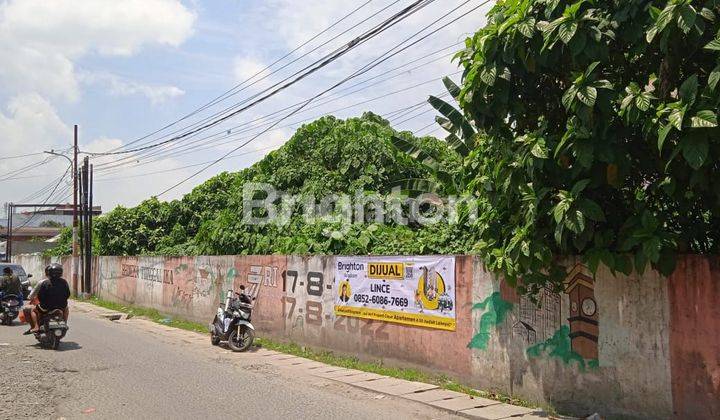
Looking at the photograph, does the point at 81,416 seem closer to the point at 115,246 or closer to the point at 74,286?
the point at 115,246

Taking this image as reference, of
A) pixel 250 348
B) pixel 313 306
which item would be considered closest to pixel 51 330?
pixel 250 348

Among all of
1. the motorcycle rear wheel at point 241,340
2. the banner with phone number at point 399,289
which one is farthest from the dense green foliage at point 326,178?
the motorcycle rear wheel at point 241,340

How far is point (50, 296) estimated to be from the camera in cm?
1336

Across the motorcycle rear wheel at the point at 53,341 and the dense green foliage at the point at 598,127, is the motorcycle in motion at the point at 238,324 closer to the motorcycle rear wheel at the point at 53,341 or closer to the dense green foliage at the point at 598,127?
the motorcycle rear wheel at the point at 53,341

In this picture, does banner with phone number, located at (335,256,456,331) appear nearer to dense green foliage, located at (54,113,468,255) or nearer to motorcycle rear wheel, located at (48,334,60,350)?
dense green foliage, located at (54,113,468,255)

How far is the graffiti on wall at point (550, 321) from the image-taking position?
25.3ft

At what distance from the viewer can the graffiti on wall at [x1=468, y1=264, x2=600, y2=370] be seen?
773 centimetres

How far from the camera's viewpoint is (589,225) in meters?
6.97

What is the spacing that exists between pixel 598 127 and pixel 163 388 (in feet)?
22.7

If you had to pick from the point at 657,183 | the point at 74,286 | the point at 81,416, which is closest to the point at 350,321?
the point at 81,416

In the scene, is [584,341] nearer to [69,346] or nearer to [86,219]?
[69,346]

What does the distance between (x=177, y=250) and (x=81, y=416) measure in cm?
1827

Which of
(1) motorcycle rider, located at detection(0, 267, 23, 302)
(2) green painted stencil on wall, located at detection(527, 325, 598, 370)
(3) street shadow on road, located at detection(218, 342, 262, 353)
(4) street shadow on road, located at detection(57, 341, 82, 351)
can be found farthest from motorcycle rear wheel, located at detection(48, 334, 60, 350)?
(2) green painted stencil on wall, located at detection(527, 325, 598, 370)

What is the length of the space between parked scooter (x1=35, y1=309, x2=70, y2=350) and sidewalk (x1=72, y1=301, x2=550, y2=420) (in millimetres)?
3117
